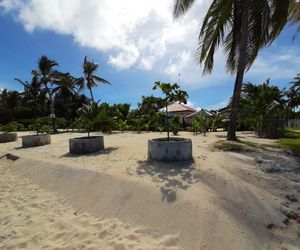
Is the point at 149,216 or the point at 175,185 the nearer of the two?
the point at 149,216

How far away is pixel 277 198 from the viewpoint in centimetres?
470

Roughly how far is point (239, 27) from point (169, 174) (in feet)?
27.4

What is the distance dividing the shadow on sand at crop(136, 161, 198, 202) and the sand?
2 centimetres

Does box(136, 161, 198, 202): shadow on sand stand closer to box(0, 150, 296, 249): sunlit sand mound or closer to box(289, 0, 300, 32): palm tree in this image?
box(0, 150, 296, 249): sunlit sand mound

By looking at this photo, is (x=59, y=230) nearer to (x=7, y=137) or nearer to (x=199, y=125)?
(x=7, y=137)

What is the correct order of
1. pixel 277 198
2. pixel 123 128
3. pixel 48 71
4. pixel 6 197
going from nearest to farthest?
pixel 277 198 < pixel 6 197 < pixel 123 128 < pixel 48 71

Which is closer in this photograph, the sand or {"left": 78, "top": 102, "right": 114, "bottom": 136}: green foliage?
the sand

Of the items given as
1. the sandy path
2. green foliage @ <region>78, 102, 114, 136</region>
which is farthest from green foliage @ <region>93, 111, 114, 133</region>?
the sandy path

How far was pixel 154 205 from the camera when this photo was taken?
4477 mm

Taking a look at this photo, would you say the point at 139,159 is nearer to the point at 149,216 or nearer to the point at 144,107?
the point at 144,107

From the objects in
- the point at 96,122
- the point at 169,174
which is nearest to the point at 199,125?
the point at 96,122

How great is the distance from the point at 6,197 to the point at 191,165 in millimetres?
4018

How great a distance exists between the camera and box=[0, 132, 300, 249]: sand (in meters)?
3.70

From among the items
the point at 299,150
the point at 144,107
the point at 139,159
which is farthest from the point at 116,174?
the point at 299,150
